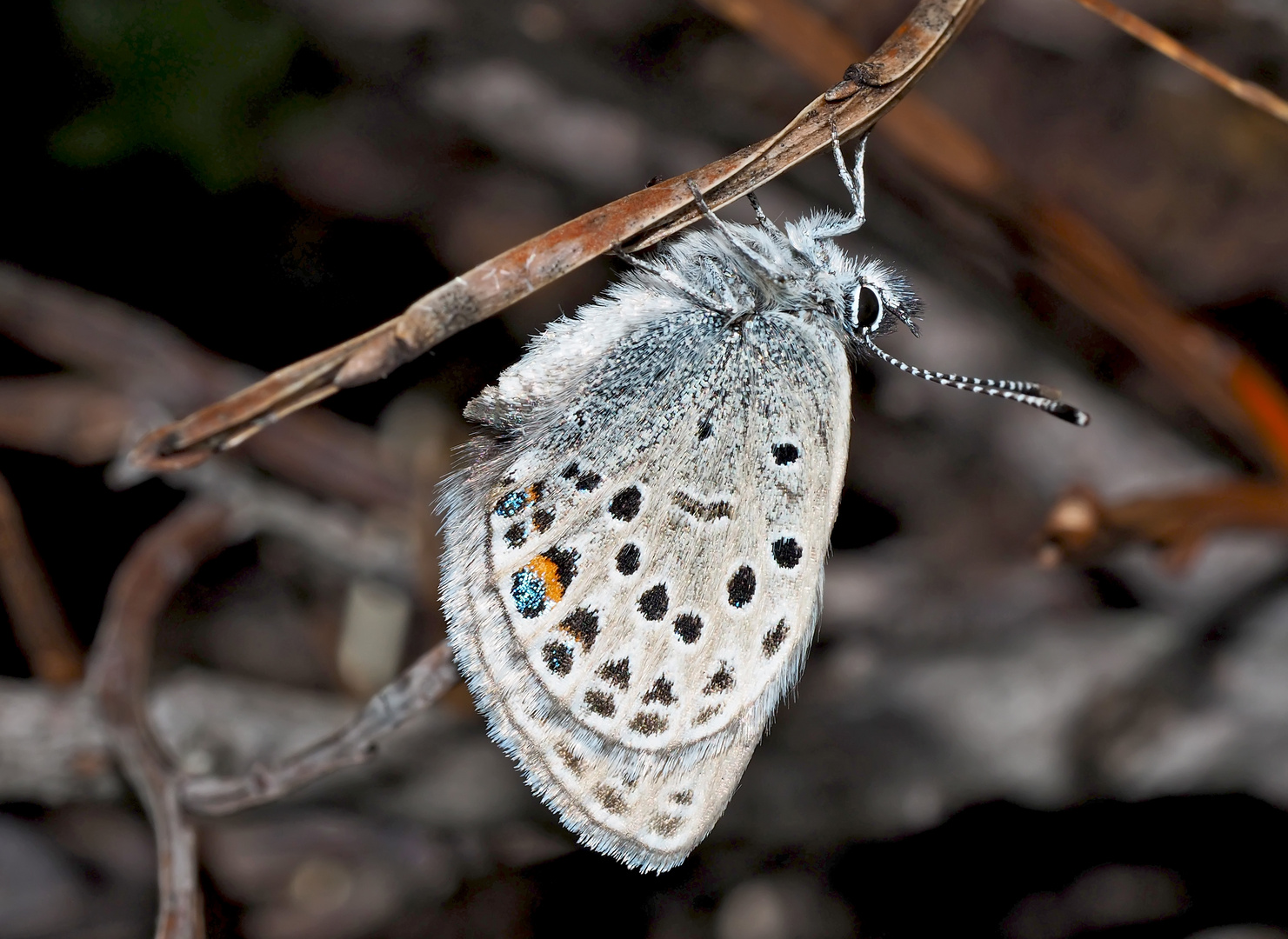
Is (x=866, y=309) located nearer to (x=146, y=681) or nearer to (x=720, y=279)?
(x=720, y=279)

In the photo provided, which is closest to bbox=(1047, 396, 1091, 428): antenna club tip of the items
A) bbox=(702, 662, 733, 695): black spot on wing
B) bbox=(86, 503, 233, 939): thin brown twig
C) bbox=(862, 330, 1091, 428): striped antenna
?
bbox=(862, 330, 1091, 428): striped antenna

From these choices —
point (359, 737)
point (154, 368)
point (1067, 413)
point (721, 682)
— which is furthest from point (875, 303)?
point (154, 368)

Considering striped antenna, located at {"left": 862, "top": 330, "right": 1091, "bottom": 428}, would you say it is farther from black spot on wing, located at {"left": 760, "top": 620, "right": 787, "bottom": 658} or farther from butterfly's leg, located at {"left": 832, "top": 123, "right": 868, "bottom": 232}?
black spot on wing, located at {"left": 760, "top": 620, "right": 787, "bottom": 658}

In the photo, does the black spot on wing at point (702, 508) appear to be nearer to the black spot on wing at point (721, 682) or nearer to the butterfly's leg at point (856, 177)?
the black spot on wing at point (721, 682)

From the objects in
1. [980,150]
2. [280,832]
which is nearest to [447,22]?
[980,150]

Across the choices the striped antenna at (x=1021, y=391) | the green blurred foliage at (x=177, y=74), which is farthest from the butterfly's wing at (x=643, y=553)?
the green blurred foliage at (x=177, y=74)

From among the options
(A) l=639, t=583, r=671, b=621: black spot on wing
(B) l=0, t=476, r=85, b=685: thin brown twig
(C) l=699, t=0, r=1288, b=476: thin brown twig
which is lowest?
(B) l=0, t=476, r=85, b=685: thin brown twig
